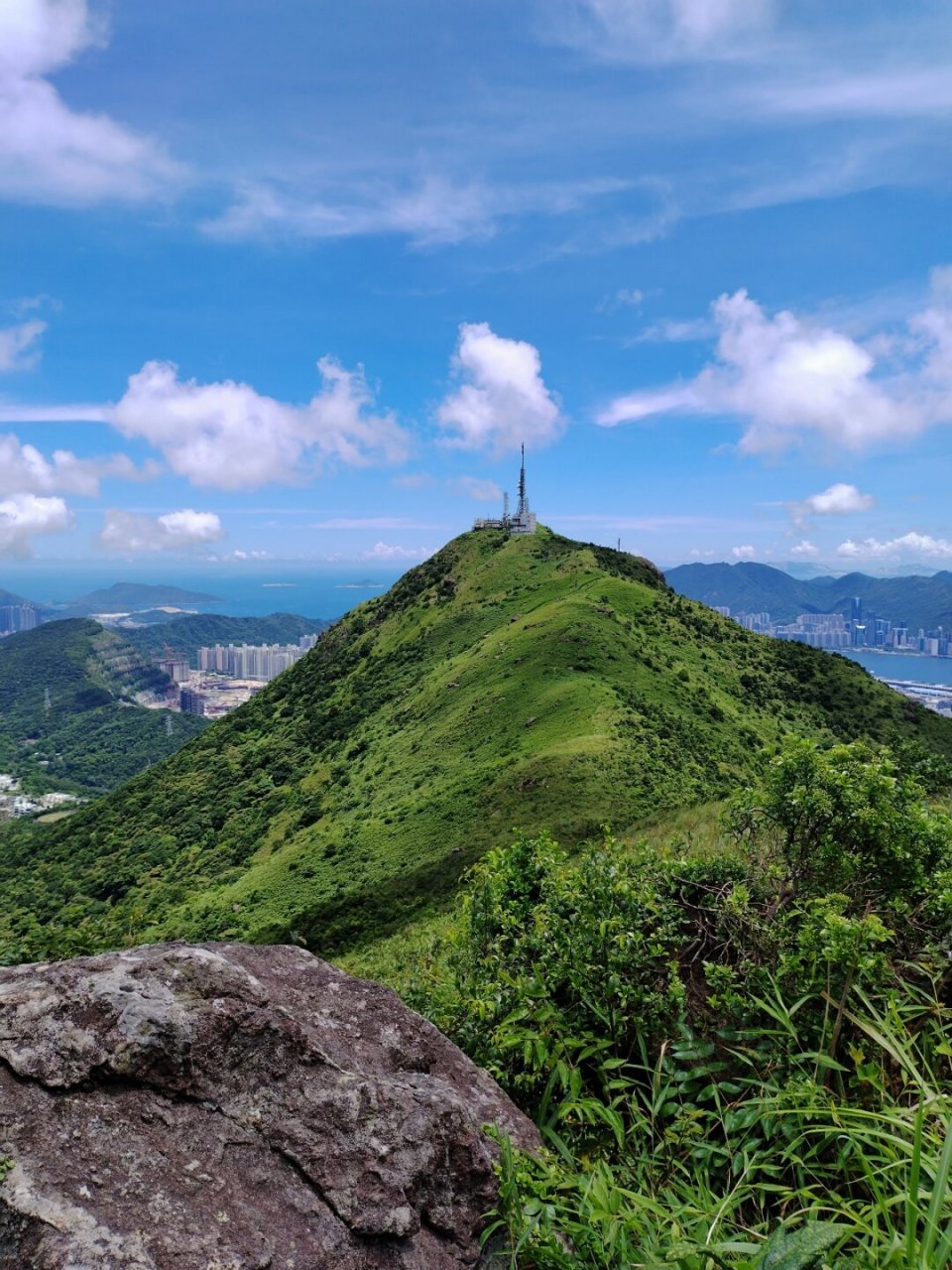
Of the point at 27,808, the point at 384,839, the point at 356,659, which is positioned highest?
the point at 356,659

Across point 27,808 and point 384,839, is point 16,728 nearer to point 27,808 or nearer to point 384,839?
point 27,808

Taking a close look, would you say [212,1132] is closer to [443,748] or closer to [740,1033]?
[740,1033]

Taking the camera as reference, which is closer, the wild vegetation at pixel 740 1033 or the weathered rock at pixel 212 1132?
the weathered rock at pixel 212 1132

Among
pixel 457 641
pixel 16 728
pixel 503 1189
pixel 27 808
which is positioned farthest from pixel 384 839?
pixel 16 728

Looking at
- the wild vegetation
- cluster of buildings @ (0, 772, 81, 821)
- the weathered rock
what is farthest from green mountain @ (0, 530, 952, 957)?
cluster of buildings @ (0, 772, 81, 821)

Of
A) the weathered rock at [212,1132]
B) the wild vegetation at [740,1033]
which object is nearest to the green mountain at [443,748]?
the wild vegetation at [740,1033]

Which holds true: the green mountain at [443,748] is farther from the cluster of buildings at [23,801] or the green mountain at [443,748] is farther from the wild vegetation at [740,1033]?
the cluster of buildings at [23,801]
